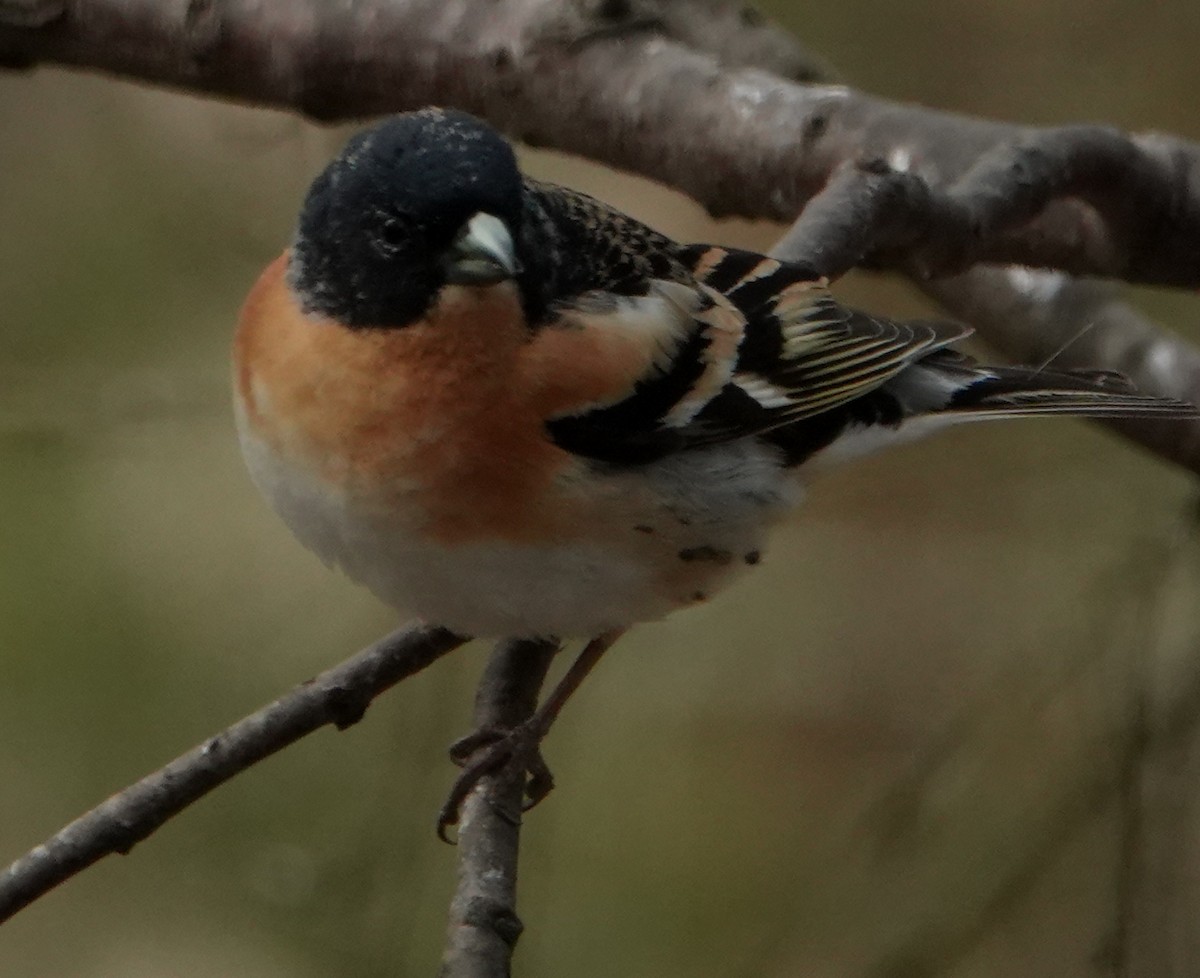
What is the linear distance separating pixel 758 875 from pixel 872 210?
1.88 metres

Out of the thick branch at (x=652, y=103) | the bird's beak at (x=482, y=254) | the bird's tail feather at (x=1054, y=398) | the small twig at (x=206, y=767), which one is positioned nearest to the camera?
the small twig at (x=206, y=767)

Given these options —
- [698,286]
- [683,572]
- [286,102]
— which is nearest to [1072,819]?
[683,572]

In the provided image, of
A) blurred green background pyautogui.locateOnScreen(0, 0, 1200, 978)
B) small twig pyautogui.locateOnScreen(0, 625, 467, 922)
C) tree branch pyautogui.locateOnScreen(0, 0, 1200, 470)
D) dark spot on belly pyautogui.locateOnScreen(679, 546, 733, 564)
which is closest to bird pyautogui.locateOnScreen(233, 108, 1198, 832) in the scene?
dark spot on belly pyautogui.locateOnScreen(679, 546, 733, 564)

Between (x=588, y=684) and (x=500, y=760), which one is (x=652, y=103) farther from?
(x=588, y=684)

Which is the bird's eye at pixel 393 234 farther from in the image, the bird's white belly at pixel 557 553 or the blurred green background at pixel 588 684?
the blurred green background at pixel 588 684

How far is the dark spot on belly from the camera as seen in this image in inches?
99.7

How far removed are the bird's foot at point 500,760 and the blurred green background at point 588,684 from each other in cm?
58

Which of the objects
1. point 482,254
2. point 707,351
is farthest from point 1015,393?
Answer: point 482,254

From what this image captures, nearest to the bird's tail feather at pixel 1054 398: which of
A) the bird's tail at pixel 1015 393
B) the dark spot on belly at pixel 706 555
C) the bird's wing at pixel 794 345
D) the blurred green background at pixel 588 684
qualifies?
the bird's tail at pixel 1015 393

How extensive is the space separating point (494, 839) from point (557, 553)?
0.41 meters

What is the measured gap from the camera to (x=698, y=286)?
2.82m

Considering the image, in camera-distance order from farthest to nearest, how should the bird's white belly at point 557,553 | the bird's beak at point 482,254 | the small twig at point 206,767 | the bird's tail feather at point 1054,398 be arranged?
the bird's tail feather at point 1054,398, the bird's white belly at point 557,553, the bird's beak at point 482,254, the small twig at point 206,767

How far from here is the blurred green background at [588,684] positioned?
3.22m

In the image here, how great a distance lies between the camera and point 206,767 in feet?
7.18
